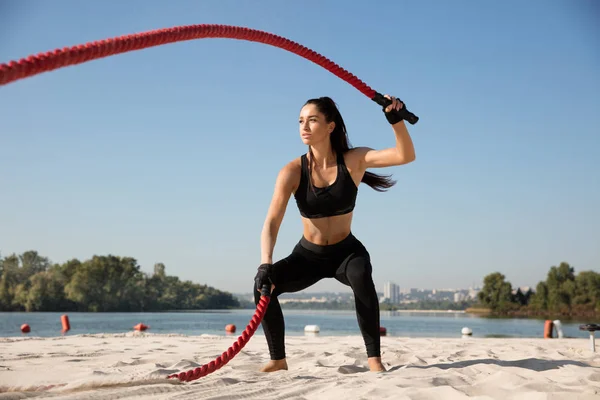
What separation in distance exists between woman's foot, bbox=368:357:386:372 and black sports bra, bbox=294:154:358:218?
963 millimetres

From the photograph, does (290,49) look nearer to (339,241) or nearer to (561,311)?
(339,241)

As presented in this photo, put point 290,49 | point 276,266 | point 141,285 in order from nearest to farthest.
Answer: point 290,49 < point 276,266 < point 141,285

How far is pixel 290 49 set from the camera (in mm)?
3338

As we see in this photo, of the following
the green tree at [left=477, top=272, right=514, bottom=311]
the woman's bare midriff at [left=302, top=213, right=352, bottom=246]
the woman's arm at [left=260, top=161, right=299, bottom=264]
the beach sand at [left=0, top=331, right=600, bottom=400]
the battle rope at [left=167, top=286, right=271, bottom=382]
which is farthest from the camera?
the green tree at [left=477, top=272, right=514, bottom=311]

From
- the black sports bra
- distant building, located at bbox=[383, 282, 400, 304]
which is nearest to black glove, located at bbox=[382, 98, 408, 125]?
the black sports bra

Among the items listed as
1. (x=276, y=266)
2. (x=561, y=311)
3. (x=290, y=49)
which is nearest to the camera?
(x=290, y=49)

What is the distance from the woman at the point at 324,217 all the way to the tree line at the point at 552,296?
175 ft

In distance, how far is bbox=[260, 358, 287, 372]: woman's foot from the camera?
11.6 feet

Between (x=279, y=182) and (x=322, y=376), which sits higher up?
(x=279, y=182)

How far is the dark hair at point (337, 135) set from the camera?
153 inches

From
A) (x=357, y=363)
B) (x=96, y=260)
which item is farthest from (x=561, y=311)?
(x=357, y=363)

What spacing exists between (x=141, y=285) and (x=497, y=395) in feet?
211

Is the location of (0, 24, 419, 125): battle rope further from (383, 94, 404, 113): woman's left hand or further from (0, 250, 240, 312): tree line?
(0, 250, 240, 312): tree line

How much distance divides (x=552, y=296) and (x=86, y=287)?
153 feet
